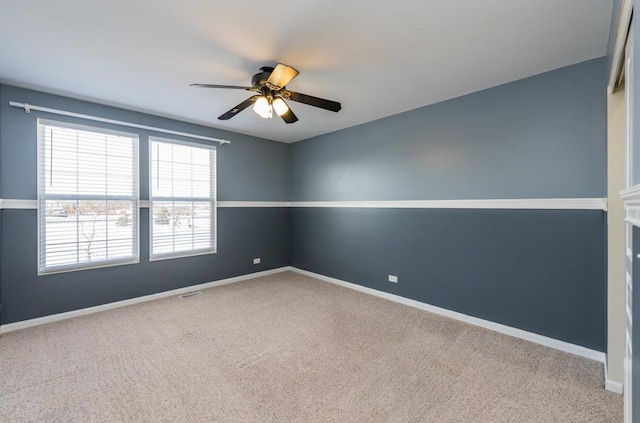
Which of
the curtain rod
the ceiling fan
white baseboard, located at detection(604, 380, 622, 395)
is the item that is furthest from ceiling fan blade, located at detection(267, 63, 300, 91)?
white baseboard, located at detection(604, 380, 622, 395)

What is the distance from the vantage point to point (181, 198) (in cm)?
403

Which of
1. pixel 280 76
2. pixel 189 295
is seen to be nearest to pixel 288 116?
pixel 280 76

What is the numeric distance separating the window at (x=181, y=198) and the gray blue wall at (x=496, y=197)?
2225 mm

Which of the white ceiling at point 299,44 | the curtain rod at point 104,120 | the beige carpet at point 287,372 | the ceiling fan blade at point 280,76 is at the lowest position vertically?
the beige carpet at point 287,372

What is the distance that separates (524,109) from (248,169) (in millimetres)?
3927

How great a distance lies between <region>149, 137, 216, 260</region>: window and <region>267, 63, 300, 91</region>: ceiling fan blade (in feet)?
7.82

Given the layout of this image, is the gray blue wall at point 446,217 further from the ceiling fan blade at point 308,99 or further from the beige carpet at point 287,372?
the ceiling fan blade at point 308,99

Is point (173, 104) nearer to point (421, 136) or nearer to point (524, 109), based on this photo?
point (421, 136)

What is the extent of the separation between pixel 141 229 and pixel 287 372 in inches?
112

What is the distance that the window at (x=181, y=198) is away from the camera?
12.5 ft

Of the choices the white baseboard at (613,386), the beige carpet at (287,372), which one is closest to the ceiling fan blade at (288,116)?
the beige carpet at (287,372)

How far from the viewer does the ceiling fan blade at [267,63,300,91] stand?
2047mm

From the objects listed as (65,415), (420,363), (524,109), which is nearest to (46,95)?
(65,415)

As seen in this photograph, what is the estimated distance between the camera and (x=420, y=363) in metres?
2.24
